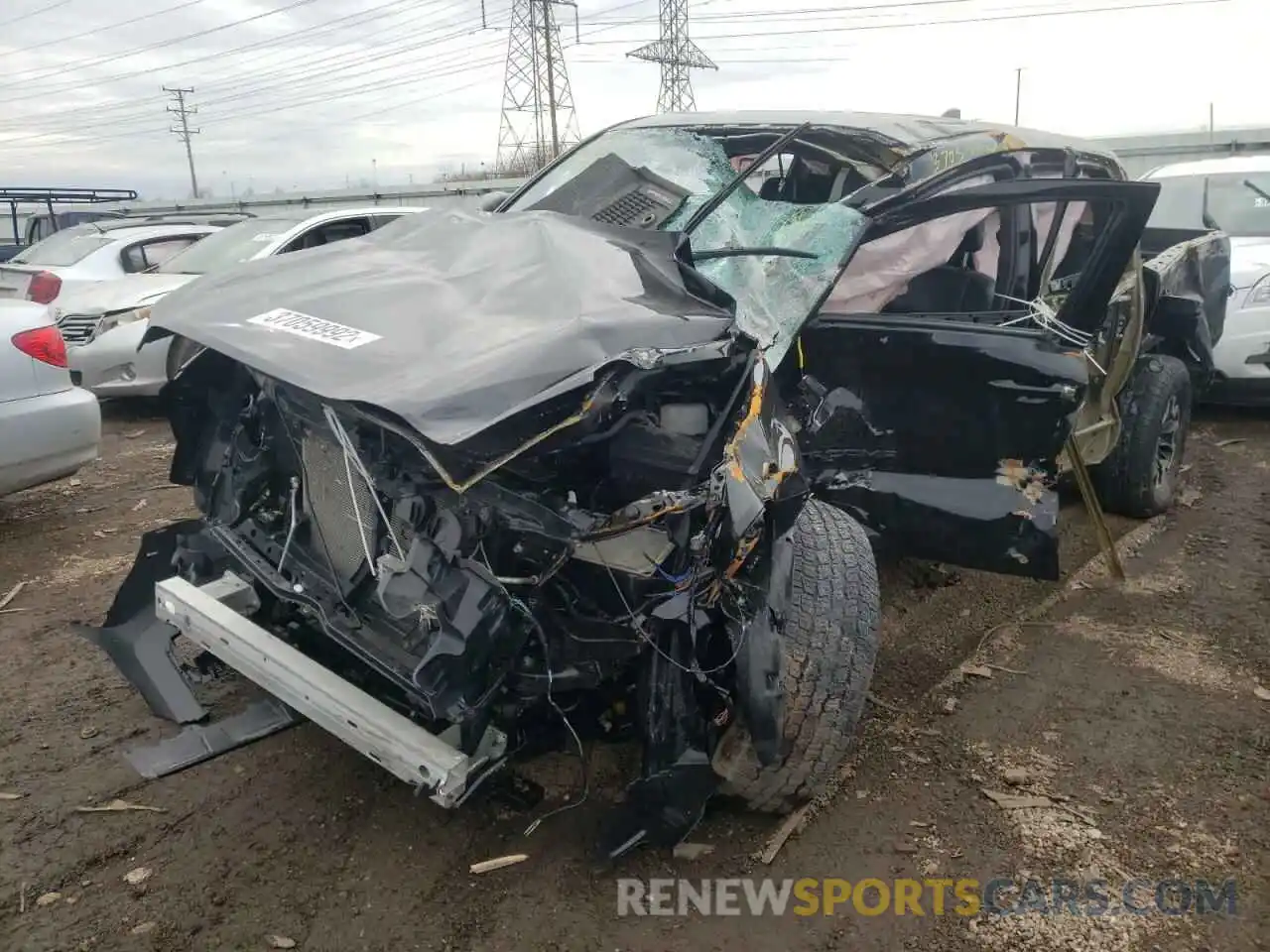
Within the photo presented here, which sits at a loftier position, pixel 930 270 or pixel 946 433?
pixel 930 270

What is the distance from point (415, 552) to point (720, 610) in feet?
2.57

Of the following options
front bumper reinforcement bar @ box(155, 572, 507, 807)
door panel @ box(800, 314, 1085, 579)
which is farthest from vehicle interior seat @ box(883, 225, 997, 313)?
front bumper reinforcement bar @ box(155, 572, 507, 807)

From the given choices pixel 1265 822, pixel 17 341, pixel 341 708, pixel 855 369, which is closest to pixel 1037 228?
pixel 855 369

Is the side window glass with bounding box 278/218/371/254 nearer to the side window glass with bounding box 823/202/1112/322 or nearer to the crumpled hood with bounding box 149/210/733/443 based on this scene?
the crumpled hood with bounding box 149/210/733/443

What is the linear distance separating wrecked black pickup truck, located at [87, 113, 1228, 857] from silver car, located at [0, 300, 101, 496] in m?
1.85

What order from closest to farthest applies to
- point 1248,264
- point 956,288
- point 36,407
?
point 956,288, point 36,407, point 1248,264

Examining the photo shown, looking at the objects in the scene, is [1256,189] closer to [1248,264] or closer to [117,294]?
[1248,264]

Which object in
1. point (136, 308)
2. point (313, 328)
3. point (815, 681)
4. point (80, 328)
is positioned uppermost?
point (313, 328)

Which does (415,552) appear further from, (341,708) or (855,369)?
(855,369)

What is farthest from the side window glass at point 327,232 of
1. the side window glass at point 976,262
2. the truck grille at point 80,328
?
the side window glass at point 976,262

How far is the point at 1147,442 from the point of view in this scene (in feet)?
15.6

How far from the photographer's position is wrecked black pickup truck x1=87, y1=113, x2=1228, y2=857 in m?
2.20

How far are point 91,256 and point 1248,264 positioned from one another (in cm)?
913

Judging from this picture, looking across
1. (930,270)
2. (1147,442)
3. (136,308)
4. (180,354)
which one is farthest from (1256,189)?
(136,308)
